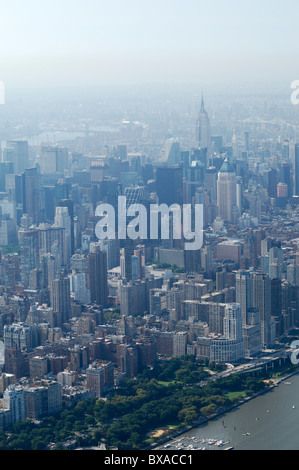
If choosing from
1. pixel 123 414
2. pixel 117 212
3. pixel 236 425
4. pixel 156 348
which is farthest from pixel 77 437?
pixel 117 212

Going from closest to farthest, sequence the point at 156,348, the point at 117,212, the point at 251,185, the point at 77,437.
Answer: the point at 77,437 < the point at 156,348 < the point at 117,212 < the point at 251,185

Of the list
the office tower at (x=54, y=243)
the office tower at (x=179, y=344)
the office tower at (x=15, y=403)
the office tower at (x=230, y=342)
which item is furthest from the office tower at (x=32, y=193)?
the office tower at (x=15, y=403)

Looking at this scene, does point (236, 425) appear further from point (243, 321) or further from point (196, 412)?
point (243, 321)

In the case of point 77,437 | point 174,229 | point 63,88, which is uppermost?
point 63,88

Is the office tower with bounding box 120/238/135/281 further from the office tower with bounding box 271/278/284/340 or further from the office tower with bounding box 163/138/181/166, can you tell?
the office tower with bounding box 163/138/181/166

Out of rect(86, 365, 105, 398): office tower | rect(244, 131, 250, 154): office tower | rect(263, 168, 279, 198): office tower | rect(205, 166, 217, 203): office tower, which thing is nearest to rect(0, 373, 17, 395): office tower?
rect(86, 365, 105, 398): office tower

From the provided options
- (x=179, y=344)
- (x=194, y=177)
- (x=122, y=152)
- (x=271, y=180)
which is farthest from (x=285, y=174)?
(x=179, y=344)
